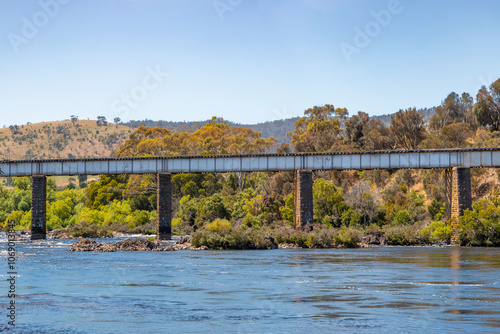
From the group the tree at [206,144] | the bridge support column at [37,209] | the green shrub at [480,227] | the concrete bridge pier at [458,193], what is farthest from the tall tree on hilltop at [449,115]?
the bridge support column at [37,209]

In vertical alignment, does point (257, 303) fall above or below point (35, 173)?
below

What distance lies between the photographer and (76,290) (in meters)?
26.5

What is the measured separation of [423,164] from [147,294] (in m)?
45.3

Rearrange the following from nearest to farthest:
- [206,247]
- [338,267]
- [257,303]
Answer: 1. [257,303]
2. [338,267]
3. [206,247]

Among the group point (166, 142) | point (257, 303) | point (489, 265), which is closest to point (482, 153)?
point (489, 265)

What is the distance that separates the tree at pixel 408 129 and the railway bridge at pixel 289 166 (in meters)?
38.8

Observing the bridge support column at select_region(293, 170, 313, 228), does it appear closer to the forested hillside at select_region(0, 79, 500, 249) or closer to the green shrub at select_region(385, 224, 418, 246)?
the forested hillside at select_region(0, 79, 500, 249)

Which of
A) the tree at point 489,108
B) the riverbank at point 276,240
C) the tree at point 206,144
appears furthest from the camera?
the tree at point 206,144

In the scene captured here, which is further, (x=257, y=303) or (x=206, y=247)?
(x=206, y=247)

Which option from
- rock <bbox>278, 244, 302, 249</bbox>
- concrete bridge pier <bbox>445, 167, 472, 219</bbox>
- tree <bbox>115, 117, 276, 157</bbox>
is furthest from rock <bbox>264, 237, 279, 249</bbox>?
tree <bbox>115, 117, 276, 157</bbox>

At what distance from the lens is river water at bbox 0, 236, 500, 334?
738 inches

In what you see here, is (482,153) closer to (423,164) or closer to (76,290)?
(423,164)

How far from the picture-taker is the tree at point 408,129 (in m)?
105

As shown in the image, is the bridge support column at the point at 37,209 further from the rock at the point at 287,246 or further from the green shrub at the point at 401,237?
the green shrub at the point at 401,237
